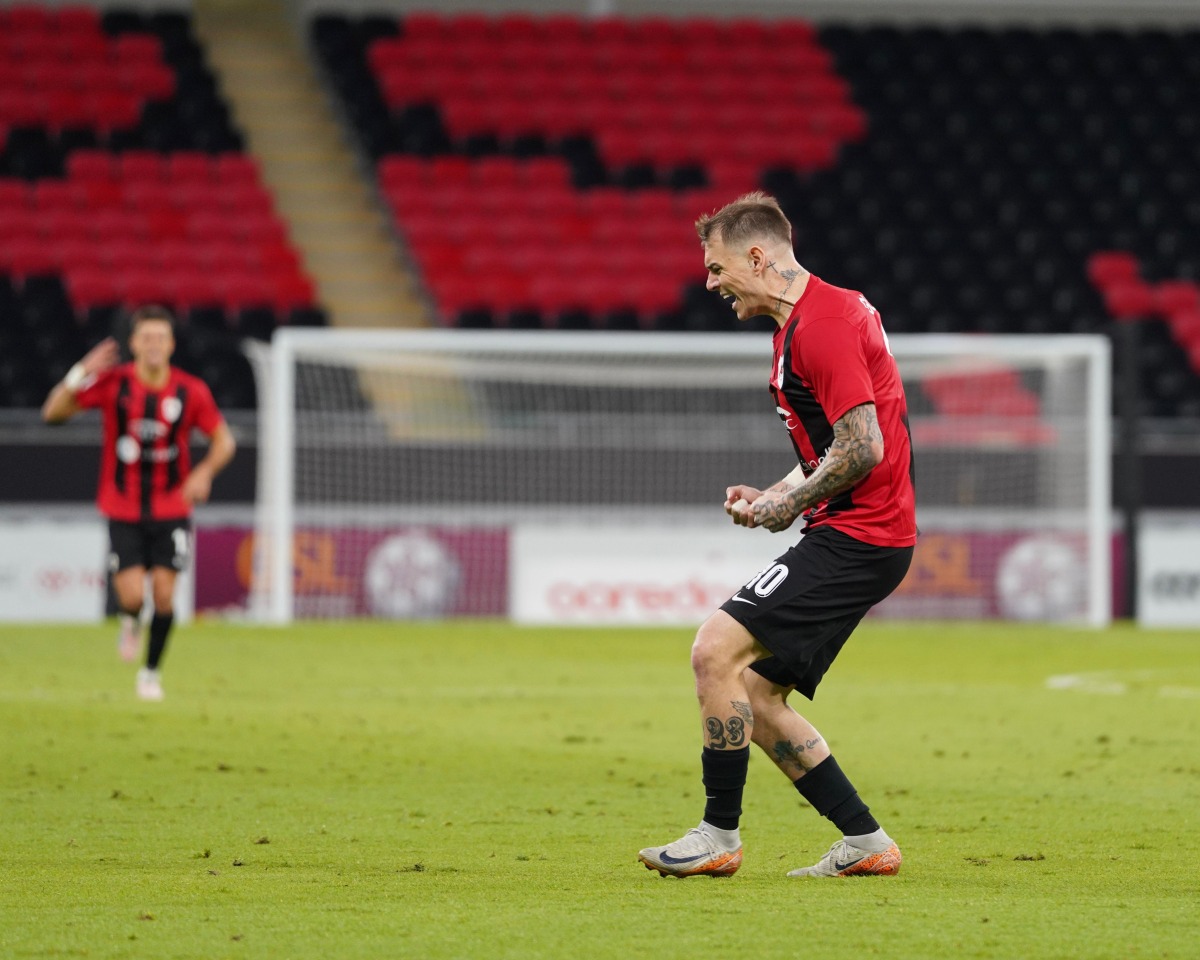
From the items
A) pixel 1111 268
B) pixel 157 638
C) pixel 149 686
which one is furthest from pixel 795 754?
pixel 1111 268

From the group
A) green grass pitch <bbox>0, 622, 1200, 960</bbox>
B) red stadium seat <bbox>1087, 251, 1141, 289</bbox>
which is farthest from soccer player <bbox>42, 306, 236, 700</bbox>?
red stadium seat <bbox>1087, 251, 1141, 289</bbox>

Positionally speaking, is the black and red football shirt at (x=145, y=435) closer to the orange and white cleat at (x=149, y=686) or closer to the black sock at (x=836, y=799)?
the orange and white cleat at (x=149, y=686)

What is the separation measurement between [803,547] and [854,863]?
0.91 meters

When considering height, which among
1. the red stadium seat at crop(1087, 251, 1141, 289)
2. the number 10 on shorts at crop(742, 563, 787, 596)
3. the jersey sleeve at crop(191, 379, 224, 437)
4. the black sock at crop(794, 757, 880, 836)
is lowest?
the black sock at crop(794, 757, 880, 836)

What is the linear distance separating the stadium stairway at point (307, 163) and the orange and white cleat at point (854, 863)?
18937mm

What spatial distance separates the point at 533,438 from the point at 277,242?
7716 millimetres

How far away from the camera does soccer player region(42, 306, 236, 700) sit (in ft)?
35.3

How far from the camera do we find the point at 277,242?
24281 millimetres

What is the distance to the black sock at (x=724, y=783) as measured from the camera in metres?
5.18

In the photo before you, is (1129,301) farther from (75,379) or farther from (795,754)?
(795,754)

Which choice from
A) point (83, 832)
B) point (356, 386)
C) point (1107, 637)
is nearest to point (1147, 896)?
point (83, 832)

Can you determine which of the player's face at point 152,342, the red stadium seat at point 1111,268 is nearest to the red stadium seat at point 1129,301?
the red stadium seat at point 1111,268

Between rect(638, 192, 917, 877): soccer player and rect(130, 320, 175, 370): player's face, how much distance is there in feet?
19.7

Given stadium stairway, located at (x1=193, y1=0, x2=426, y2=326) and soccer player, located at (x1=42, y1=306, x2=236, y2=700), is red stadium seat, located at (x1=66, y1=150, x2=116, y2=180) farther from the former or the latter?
soccer player, located at (x1=42, y1=306, x2=236, y2=700)
